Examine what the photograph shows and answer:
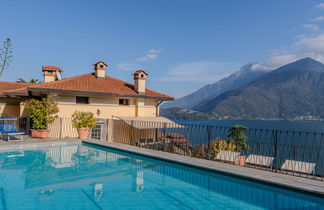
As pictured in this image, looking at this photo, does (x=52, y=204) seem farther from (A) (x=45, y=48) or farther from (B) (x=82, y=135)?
(A) (x=45, y=48)

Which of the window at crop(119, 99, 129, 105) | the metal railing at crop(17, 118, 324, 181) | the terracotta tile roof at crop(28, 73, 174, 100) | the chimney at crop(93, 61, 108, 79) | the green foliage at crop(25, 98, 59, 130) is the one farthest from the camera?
the chimney at crop(93, 61, 108, 79)

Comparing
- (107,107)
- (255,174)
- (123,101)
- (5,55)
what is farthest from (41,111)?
(5,55)

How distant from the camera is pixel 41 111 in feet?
49.1

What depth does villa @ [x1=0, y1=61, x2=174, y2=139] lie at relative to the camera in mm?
17125

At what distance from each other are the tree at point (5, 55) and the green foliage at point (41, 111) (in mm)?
26221

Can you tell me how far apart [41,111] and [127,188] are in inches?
421

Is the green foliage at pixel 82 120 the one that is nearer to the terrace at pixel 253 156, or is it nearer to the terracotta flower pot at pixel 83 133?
the terracotta flower pot at pixel 83 133

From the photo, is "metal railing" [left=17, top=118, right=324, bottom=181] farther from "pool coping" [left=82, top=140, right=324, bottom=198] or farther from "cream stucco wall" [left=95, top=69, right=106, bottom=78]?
"cream stucco wall" [left=95, top=69, right=106, bottom=78]

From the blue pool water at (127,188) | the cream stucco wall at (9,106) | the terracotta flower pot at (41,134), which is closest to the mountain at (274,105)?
the cream stucco wall at (9,106)

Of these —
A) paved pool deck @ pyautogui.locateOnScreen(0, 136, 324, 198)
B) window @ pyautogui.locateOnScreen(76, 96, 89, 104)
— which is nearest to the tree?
window @ pyautogui.locateOnScreen(76, 96, 89, 104)

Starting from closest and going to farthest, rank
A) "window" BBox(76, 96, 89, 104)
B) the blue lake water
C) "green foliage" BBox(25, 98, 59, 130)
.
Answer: "green foliage" BBox(25, 98, 59, 130) → "window" BBox(76, 96, 89, 104) → the blue lake water

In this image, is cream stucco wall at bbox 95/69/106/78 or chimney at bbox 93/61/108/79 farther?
cream stucco wall at bbox 95/69/106/78

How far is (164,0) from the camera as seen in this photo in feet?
81.6

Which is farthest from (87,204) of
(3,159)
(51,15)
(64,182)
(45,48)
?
→ (45,48)
